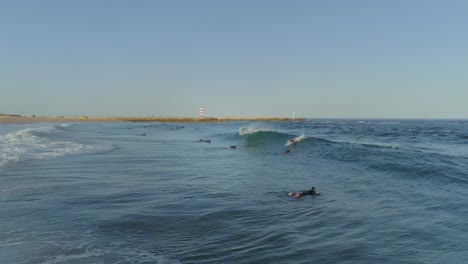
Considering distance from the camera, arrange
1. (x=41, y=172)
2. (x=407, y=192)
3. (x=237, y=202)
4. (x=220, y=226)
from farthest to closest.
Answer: (x=41, y=172)
(x=407, y=192)
(x=237, y=202)
(x=220, y=226)

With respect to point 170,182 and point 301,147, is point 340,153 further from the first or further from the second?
point 170,182

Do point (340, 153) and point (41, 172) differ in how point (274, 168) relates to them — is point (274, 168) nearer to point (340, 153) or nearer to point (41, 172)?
point (340, 153)

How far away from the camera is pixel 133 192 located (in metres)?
11.7

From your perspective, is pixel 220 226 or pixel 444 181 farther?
pixel 444 181

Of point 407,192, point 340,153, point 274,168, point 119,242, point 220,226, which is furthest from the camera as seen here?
point 340,153

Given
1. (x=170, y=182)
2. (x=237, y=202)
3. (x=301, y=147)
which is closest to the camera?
(x=237, y=202)

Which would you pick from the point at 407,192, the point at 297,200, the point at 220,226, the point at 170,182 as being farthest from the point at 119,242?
the point at 407,192

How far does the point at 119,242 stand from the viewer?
7.19m

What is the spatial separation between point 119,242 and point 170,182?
6397 mm

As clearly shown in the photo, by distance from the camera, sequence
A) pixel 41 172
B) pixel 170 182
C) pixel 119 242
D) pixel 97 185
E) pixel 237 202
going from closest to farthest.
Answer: pixel 119 242 < pixel 237 202 < pixel 97 185 < pixel 170 182 < pixel 41 172

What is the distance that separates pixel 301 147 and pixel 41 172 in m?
17.5

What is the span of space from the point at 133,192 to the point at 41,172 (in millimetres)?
5477

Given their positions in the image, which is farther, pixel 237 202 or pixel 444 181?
pixel 444 181

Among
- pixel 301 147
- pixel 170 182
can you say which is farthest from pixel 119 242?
pixel 301 147
